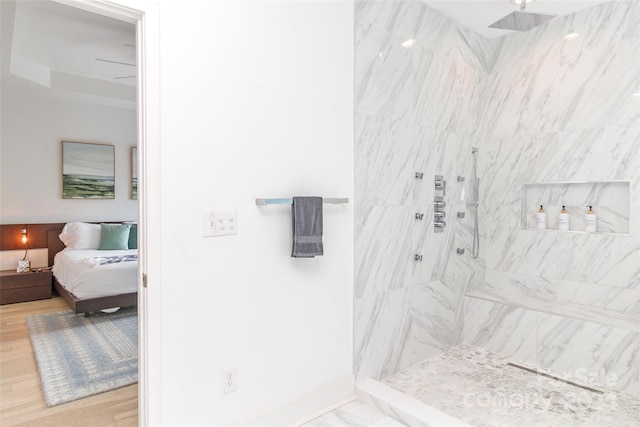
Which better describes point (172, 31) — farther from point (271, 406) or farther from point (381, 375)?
point (381, 375)

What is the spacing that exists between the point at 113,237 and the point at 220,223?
418 centimetres

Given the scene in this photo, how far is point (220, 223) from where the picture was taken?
1810 mm

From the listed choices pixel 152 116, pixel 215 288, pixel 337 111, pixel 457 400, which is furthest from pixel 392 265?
pixel 152 116

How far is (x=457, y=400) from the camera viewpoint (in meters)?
2.31

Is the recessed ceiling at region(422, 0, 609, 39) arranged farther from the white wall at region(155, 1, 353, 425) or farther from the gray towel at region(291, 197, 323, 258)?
the gray towel at region(291, 197, 323, 258)

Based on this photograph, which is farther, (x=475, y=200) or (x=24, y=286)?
(x=24, y=286)

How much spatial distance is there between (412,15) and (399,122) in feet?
2.64

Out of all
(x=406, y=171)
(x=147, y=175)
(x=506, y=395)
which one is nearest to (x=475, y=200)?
(x=406, y=171)

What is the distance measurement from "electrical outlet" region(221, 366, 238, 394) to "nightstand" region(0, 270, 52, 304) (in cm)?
429

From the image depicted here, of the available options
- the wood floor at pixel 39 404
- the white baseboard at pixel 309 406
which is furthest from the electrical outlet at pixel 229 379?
the wood floor at pixel 39 404

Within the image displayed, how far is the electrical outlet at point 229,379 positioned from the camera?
1848 millimetres

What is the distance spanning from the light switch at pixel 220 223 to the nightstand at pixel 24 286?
4392mm

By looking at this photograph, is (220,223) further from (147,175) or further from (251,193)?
(147,175)

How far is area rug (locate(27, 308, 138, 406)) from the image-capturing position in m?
2.57
